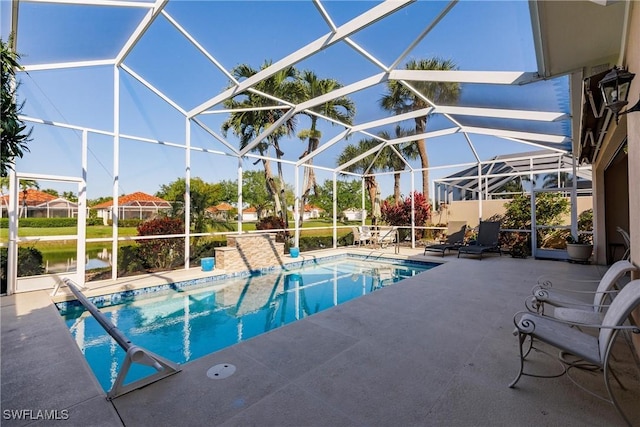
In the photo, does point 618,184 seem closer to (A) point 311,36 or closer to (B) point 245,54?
(A) point 311,36

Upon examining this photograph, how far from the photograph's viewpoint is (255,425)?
7.04ft

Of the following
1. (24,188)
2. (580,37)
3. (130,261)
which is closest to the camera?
(580,37)

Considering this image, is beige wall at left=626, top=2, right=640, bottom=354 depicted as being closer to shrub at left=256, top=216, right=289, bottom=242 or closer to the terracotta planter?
the terracotta planter

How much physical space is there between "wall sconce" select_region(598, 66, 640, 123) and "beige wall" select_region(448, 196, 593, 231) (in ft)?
33.2

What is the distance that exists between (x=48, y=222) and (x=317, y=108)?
7219 millimetres

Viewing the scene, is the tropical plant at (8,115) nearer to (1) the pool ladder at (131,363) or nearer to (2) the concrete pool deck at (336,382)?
(1) the pool ladder at (131,363)

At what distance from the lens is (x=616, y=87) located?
8.89 ft

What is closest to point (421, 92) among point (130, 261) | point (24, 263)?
point (130, 261)

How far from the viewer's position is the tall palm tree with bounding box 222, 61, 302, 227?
853cm

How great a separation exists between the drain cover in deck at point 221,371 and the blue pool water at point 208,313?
1.20m

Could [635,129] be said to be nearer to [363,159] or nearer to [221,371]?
[221,371]

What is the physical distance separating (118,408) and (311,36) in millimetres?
5765

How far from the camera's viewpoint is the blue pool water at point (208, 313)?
169 inches

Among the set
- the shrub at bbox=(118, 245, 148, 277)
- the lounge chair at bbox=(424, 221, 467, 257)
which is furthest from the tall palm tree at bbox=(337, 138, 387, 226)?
the shrub at bbox=(118, 245, 148, 277)
